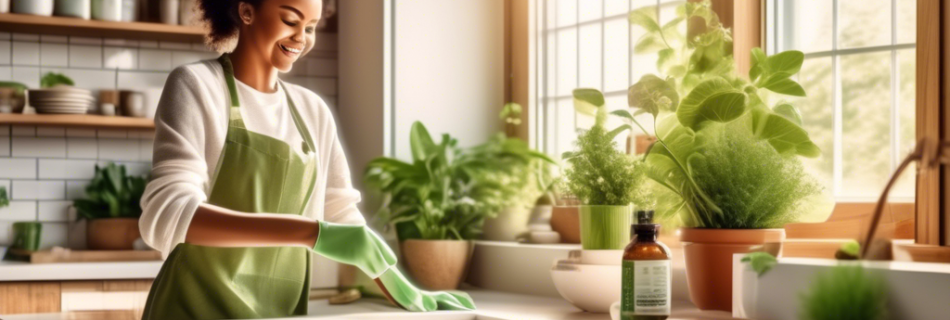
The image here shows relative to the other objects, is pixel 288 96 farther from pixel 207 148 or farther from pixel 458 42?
pixel 458 42

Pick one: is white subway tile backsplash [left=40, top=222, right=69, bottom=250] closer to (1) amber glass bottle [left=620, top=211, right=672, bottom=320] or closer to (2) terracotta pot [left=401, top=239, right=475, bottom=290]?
(2) terracotta pot [left=401, top=239, right=475, bottom=290]

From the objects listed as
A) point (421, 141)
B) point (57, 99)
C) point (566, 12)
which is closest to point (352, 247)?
point (421, 141)

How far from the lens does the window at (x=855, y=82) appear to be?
7.02ft

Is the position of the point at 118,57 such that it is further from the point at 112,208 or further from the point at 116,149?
the point at 112,208

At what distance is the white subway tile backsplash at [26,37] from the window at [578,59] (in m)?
1.91

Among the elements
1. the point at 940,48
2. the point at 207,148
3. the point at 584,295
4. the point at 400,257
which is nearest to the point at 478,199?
the point at 400,257

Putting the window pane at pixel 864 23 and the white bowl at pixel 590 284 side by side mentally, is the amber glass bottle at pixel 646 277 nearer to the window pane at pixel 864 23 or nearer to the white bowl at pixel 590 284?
the white bowl at pixel 590 284

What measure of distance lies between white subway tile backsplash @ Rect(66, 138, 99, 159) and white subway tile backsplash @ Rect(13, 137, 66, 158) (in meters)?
0.02

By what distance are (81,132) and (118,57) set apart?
0.32 meters

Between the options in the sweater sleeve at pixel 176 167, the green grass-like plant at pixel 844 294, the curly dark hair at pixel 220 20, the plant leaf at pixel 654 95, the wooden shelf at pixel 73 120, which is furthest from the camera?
the wooden shelf at pixel 73 120

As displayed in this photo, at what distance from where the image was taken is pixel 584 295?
2076 millimetres

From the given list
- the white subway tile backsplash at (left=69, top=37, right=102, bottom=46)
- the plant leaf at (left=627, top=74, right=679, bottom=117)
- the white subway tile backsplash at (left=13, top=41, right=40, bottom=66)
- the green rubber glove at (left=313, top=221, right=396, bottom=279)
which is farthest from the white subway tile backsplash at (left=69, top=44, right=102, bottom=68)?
the plant leaf at (left=627, top=74, right=679, bottom=117)

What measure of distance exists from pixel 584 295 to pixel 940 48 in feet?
2.63

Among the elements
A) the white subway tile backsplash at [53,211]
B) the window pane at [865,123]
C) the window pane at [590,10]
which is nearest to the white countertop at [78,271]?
the white subway tile backsplash at [53,211]
